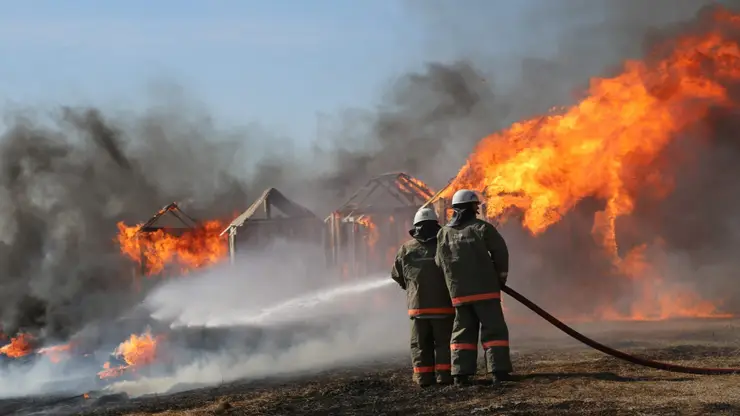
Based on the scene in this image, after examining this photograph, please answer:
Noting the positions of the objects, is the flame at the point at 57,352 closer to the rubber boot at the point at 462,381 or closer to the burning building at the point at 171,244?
the rubber boot at the point at 462,381

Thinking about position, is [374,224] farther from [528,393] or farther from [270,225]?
[528,393]

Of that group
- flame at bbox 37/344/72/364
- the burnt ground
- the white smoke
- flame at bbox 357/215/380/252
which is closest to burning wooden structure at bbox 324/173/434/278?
flame at bbox 357/215/380/252

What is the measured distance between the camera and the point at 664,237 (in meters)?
21.3

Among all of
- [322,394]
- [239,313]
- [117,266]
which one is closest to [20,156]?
[117,266]

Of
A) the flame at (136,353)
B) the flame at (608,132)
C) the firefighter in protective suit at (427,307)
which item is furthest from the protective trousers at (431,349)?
the flame at (608,132)

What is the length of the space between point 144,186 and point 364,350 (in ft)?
105

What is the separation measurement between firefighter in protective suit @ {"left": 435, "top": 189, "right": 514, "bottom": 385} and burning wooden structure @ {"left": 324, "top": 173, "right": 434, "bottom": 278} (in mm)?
21899

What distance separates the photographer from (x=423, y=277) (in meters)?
8.92

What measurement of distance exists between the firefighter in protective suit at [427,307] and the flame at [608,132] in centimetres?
849

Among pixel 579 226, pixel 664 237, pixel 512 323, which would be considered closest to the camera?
pixel 512 323

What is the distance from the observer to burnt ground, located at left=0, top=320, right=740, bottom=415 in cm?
648

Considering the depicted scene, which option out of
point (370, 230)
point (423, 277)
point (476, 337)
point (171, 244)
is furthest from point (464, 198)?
point (171, 244)

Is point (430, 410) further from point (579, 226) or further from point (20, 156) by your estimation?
point (20, 156)

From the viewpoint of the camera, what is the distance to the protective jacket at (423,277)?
8.81 m
